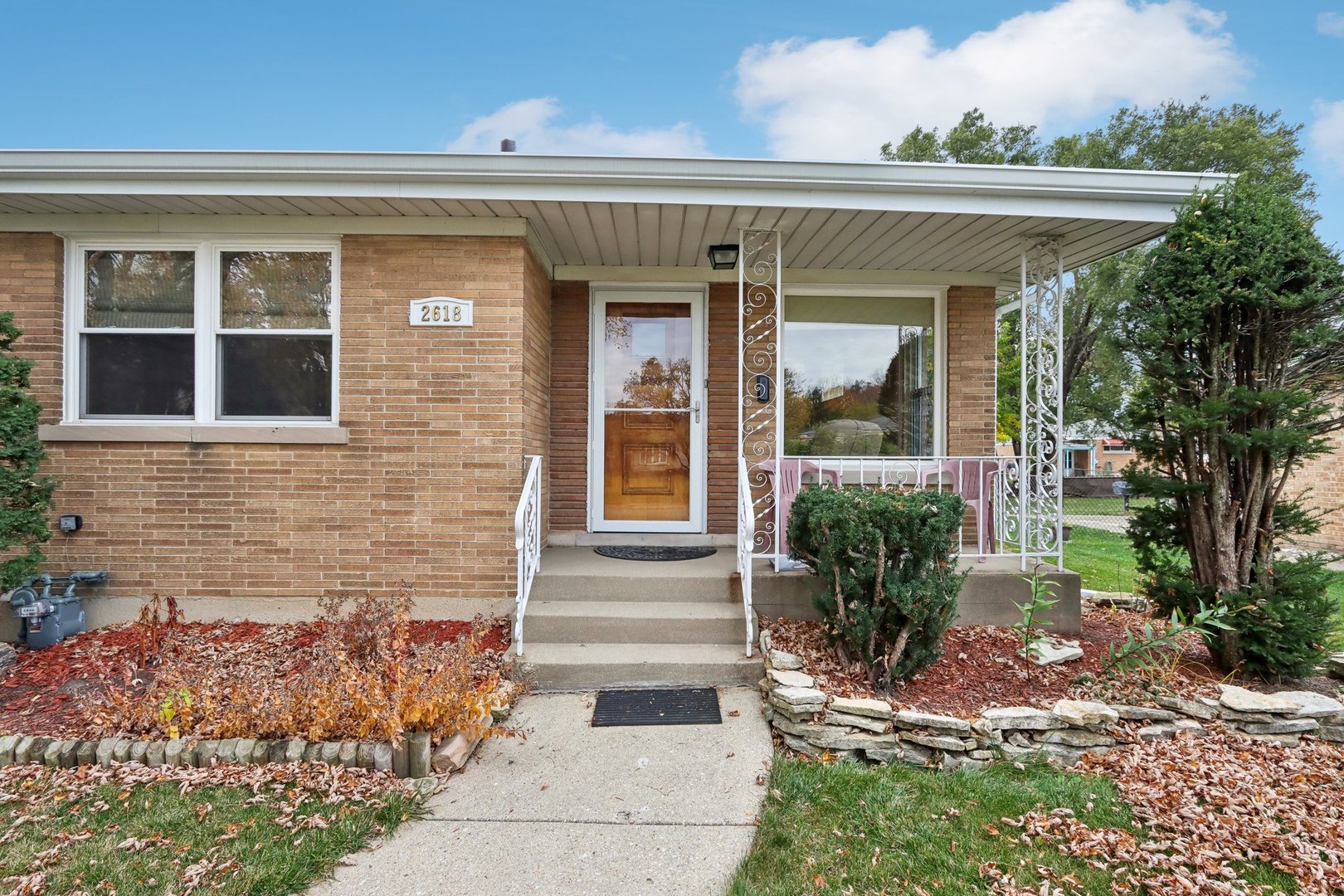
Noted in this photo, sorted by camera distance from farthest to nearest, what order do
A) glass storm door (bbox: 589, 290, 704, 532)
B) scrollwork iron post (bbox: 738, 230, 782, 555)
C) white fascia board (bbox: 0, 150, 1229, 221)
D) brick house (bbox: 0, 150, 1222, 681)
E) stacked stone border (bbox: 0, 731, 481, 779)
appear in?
glass storm door (bbox: 589, 290, 704, 532) → scrollwork iron post (bbox: 738, 230, 782, 555) → brick house (bbox: 0, 150, 1222, 681) → white fascia board (bbox: 0, 150, 1229, 221) → stacked stone border (bbox: 0, 731, 481, 779)

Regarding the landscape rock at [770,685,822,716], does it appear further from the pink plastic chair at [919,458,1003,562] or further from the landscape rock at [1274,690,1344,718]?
the landscape rock at [1274,690,1344,718]

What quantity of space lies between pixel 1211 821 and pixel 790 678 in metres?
1.61

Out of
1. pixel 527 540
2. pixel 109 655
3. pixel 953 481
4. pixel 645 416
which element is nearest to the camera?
pixel 109 655

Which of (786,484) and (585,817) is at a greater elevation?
(786,484)

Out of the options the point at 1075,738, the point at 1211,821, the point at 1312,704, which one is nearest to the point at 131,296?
the point at 1075,738

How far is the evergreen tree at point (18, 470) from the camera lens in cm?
361

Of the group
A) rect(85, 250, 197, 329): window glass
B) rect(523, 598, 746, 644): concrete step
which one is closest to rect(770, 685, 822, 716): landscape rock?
rect(523, 598, 746, 644): concrete step

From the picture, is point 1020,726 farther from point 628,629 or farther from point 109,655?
point 109,655

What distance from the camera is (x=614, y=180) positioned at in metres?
3.71

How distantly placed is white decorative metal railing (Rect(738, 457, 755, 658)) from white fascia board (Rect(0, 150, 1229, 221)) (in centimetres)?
174

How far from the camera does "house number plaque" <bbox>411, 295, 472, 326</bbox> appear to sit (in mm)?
4211

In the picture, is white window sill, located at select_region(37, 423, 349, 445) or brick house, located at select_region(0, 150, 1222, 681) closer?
brick house, located at select_region(0, 150, 1222, 681)

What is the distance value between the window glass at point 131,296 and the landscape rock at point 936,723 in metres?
5.06

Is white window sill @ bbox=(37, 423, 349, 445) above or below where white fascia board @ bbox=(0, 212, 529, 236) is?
below
